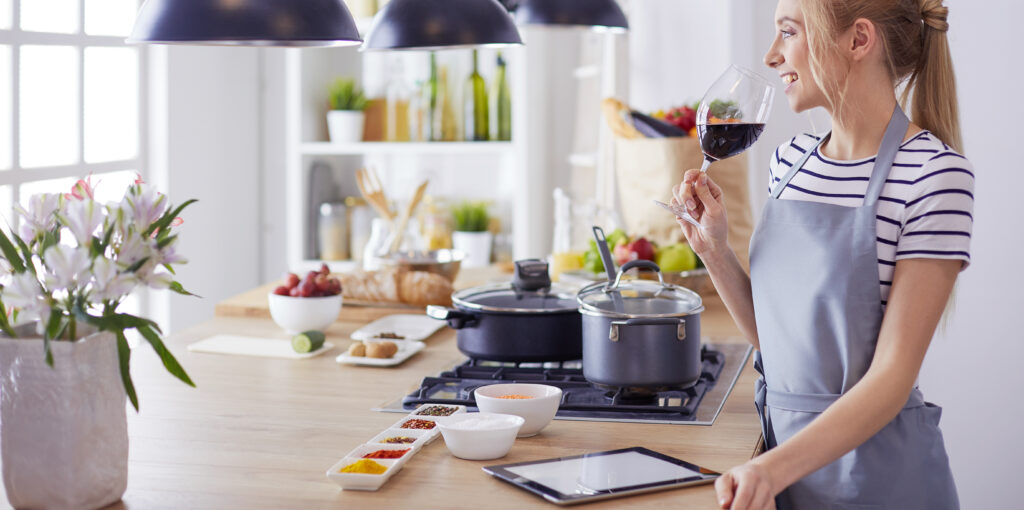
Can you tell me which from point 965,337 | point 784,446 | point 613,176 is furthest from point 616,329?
point 613,176

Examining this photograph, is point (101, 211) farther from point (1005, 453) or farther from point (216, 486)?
point (1005, 453)

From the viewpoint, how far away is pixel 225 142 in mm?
4750

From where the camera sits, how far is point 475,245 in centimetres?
459

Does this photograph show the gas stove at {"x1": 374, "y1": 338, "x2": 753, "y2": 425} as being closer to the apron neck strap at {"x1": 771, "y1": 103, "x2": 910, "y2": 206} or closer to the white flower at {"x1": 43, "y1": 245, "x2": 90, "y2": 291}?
the apron neck strap at {"x1": 771, "y1": 103, "x2": 910, "y2": 206}

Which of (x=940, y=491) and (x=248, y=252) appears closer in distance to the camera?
(x=940, y=491)

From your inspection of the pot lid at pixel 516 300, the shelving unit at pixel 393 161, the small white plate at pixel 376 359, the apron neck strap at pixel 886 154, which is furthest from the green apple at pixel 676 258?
the shelving unit at pixel 393 161

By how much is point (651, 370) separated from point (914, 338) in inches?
19.0

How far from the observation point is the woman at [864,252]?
142cm

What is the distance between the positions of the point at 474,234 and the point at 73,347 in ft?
10.9

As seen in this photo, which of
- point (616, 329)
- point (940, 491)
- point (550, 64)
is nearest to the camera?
point (940, 491)

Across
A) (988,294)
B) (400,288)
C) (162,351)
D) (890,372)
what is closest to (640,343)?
(890,372)

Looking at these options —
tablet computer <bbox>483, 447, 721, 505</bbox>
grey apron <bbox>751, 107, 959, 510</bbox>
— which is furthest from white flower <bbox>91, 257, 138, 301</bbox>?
grey apron <bbox>751, 107, 959, 510</bbox>

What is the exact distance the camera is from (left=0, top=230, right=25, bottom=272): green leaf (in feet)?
4.25

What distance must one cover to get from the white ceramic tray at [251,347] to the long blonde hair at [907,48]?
1277 millimetres
